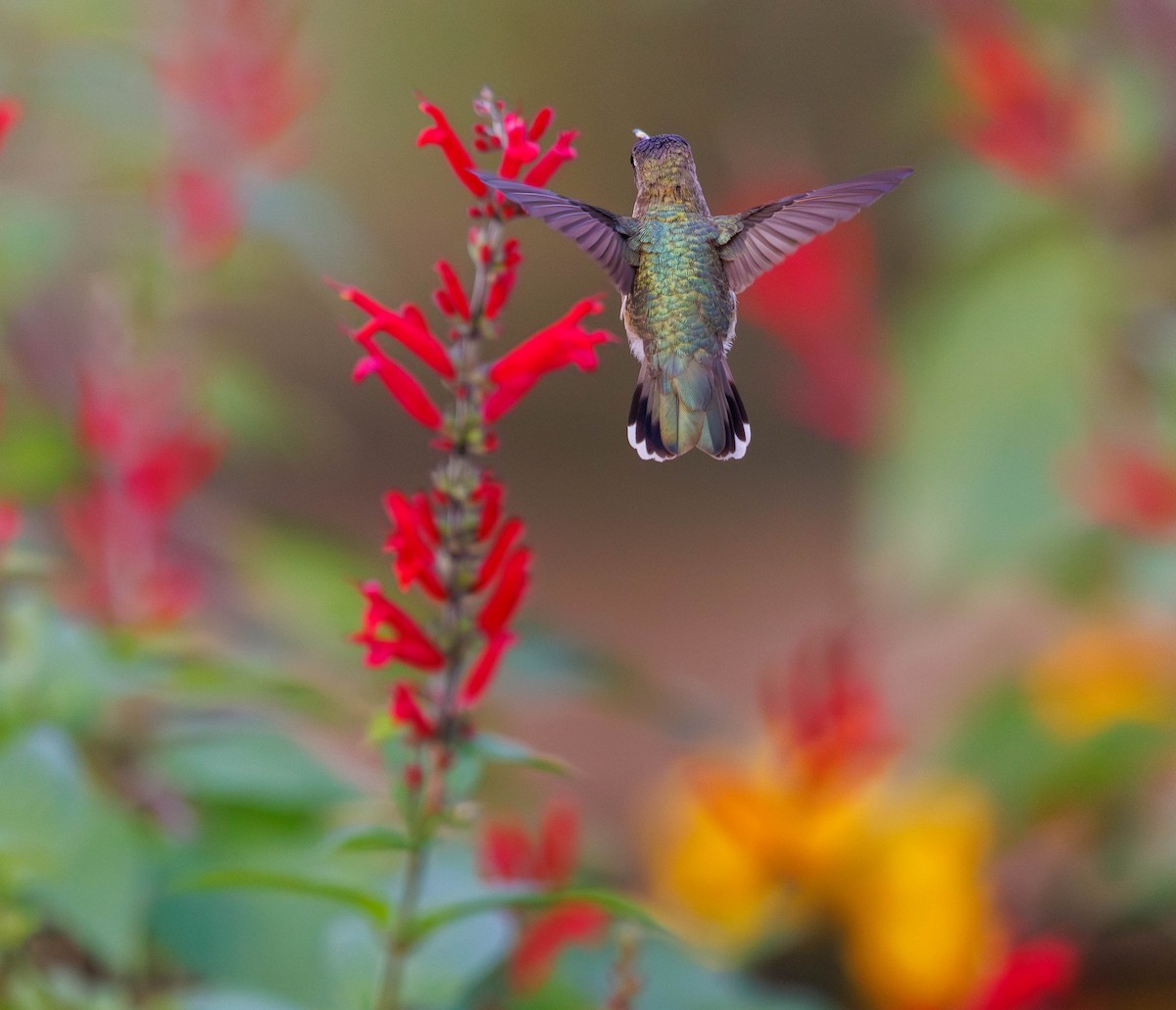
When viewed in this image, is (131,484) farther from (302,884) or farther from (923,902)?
(923,902)

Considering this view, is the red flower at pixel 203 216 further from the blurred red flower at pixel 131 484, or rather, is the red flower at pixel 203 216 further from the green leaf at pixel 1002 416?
the green leaf at pixel 1002 416

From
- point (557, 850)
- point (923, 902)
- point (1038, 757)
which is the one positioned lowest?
point (557, 850)

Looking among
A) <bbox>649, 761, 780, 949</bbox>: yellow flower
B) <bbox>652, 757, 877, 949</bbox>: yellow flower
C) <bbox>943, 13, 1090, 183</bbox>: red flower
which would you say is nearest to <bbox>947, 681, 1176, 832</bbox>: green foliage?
<bbox>652, 757, 877, 949</bbox>: yellow flower

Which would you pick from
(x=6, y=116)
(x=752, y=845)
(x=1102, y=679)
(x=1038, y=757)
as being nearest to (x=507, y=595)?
(x=6, y=116)

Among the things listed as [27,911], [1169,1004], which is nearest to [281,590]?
[27,911]

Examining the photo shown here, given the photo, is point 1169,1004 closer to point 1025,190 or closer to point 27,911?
Result: point 1025,190

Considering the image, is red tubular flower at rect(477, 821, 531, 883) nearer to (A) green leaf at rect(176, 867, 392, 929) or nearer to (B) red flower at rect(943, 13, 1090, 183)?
(A) green leaf at rect(176, 867, 392, 929)
